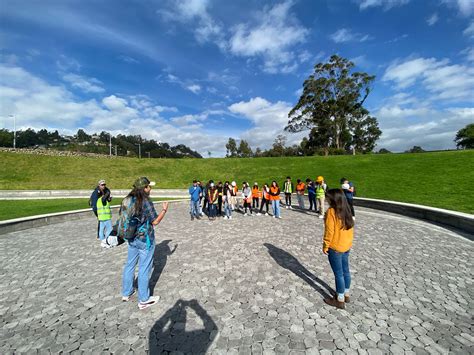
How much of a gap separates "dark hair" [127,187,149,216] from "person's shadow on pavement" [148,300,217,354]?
1.71 meters

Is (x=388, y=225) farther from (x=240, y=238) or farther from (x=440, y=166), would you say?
(x=440, y=166)

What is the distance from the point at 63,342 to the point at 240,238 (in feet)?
17.5

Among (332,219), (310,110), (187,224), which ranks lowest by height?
(187,224)

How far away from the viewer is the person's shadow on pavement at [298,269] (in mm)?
4320

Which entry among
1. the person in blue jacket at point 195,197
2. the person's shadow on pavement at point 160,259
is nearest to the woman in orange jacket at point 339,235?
the person's shadow on pavement at point 160,259

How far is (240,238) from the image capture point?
7773mm

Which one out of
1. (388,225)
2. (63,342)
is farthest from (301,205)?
(63,342)

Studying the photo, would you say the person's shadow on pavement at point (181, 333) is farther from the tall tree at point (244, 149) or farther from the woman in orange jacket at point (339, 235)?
→ the tall tree at point (244, 149)

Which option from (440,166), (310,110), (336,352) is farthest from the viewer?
(310,110)

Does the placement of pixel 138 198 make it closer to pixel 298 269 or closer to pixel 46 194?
pixel 298 269

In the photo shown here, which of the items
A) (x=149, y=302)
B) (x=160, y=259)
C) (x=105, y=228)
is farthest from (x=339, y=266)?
(x=105, y=228)

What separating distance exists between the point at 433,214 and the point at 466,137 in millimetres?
80934

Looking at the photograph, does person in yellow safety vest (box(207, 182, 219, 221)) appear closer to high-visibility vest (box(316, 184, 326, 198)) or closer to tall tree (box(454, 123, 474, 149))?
high-visibility vest (box(316, 184, 326, 198))

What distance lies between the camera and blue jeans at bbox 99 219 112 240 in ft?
23.8
